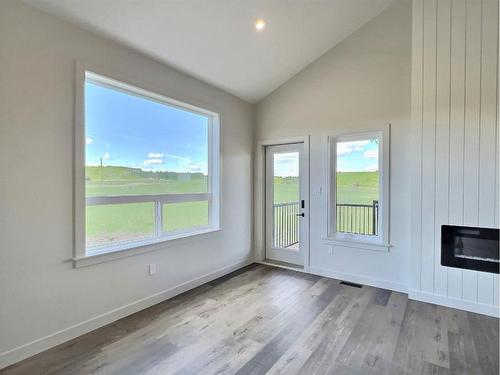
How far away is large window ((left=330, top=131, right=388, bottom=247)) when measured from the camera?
3479 mm

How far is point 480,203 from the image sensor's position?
9.06 feet

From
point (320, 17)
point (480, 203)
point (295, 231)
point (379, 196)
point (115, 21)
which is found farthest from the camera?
point (295, 231)

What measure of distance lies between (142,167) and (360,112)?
2.81 m

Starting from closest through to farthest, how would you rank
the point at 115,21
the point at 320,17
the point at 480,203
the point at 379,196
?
the point at 115,21, the point at 480,203, the point at 320,17, the point at 379,196

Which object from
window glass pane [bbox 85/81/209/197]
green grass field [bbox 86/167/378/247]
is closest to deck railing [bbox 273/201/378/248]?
green grass field [bbox 86/167/378/247]

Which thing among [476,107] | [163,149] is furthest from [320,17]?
[163,149]

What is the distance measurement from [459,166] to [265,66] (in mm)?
2572

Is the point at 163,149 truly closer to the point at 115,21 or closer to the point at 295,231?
the point at 115,21

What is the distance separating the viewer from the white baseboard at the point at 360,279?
3.34 metres

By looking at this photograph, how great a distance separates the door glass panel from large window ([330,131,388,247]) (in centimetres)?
62

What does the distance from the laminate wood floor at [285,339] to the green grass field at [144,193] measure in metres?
0.86

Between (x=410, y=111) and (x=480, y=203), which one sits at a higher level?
(x=410, y=111)

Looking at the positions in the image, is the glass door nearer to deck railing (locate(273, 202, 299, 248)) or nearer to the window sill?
deck railing (locate(273, 202, 299, 248))

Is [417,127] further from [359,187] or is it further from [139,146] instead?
[139,146]
